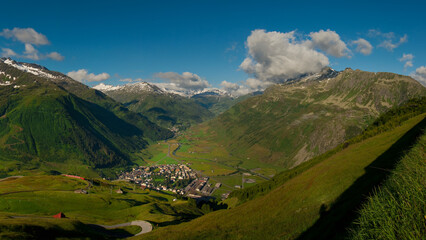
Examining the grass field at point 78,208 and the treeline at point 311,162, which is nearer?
the grass field at point 78,208

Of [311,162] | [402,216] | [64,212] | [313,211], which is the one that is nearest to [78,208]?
[64,212]

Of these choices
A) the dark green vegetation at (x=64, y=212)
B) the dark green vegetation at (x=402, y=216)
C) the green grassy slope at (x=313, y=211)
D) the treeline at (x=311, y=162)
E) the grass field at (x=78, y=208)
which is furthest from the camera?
the treeline at (x=311, y=162)

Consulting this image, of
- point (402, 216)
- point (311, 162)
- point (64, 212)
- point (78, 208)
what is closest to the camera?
point (402, 216)

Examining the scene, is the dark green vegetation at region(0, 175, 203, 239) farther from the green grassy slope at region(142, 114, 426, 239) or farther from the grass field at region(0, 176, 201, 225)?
the green grassy slope at region(142, 114, 426, 239)

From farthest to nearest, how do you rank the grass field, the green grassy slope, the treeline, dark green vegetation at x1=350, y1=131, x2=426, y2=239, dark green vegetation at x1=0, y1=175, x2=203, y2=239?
the treeline < the grass field < dark green vegetation at x1=0, y1=175, x2=203, y2=239 < the green grassy slope < dark green vegetation at x1=350, y1=131, x2=426, y2=239

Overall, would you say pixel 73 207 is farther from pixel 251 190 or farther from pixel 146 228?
pixel 251 190

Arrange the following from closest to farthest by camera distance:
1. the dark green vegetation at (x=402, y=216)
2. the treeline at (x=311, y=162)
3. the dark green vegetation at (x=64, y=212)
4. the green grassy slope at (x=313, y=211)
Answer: the dark green vegetation at (x=402, y=216), the green grassy slope at (x=313, y=211), the dark green vegetation at (x=64, y=212), the treeline at (x=311, y=162)

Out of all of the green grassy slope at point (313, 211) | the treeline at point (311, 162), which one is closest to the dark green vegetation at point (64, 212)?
the green grassy slope at point (313, 211)

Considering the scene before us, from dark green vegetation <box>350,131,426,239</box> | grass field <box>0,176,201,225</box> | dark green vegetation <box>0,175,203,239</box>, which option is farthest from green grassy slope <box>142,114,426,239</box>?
grass field <box>0,176,201,225</box>

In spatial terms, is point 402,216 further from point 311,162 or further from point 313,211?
point 311,162

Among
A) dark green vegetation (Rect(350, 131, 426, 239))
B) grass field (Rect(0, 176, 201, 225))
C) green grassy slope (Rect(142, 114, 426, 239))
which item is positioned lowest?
grass field (Rect(0, 176, 201, 225))

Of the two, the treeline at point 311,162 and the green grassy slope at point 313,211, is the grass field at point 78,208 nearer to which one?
the treeline at point 311,162

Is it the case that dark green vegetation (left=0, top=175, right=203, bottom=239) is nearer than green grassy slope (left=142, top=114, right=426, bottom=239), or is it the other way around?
green grassy slope (left=142, top=114, right=426, bottom=239)
